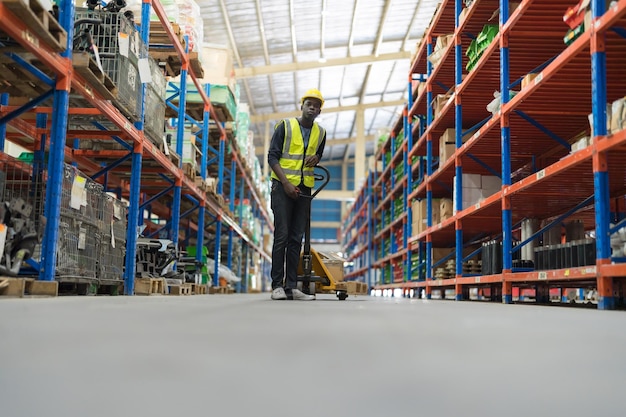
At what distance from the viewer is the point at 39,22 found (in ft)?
12.9

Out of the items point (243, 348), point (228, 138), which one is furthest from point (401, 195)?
point (243, 348)

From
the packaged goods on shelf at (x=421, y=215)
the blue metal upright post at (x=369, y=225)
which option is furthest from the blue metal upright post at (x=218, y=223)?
the blue metal upright post at (x=369, y=225)

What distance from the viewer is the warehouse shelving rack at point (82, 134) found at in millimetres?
4312

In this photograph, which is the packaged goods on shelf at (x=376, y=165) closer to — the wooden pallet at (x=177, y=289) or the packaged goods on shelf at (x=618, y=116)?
the wooden pallet at (x=177, y=289)

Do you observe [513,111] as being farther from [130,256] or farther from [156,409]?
[156,409]

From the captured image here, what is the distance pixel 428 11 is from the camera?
20.0 m

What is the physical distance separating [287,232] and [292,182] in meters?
0.52

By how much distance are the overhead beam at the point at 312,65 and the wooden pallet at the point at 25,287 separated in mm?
16556

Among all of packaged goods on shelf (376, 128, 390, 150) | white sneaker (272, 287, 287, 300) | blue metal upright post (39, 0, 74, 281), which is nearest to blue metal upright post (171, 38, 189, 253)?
white sneaker (272, 287, 287, 300)

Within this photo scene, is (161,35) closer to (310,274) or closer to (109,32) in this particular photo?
(109,32)

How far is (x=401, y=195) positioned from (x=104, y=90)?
33.6ft

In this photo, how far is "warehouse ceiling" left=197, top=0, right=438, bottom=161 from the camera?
17625mm

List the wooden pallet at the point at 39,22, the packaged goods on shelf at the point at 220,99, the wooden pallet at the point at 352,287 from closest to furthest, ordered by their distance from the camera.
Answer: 1. the wooden pallet at the point at 39,22
2. the wooden pallet at the point at 352,287
3. the packaged goods on shelf at the point at 220,99

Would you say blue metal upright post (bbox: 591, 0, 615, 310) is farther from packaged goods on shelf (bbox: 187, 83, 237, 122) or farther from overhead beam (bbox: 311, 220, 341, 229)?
overhead beam (bbox: 311, 220, 341, 229)
